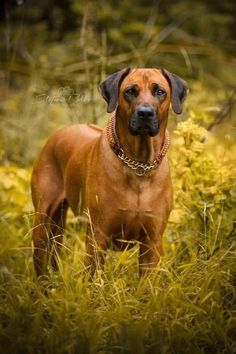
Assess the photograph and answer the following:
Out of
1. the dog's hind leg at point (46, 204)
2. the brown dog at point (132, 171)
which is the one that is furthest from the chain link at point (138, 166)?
the dog's hind leg at point (46, 204)

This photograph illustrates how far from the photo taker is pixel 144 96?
14.7ft

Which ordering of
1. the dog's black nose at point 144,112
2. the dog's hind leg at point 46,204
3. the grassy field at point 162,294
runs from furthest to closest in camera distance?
the dog's hind leg at point 46,204
the dog's black nose at point 144,112
the grassy field at point 162,294

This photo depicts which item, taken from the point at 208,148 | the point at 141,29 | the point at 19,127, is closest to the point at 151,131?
the point at 208,148

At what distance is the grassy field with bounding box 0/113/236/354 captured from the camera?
3762mm

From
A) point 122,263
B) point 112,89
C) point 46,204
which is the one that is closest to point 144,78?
point 112,89

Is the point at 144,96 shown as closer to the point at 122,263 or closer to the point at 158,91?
the point at 158,91

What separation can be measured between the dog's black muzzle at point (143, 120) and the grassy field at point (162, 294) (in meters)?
0.78

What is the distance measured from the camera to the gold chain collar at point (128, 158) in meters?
4.60

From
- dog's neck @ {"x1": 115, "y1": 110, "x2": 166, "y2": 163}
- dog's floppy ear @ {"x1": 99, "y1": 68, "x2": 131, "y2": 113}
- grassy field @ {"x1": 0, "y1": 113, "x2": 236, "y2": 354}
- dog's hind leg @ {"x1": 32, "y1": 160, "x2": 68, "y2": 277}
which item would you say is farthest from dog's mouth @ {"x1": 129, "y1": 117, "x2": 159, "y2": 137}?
dog's hind leg @ {"x1": 32, "y1": 160, "x2": 68, "y2": 277}

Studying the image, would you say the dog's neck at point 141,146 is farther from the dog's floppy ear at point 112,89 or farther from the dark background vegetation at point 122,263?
the dark background vegetation at point 122,263

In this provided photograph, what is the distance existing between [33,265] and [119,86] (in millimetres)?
1515

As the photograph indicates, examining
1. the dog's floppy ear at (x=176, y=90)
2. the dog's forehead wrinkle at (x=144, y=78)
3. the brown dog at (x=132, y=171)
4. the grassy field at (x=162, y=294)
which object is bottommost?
the grassy field at (x=162, y=294)

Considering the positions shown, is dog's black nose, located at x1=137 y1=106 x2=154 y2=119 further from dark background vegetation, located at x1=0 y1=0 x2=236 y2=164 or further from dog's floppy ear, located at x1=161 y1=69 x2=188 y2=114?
dark background vegetation, located at x1=0 y1=0 x2=236 y2=164

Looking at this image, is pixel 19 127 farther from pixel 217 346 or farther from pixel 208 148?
pixel 217 346
